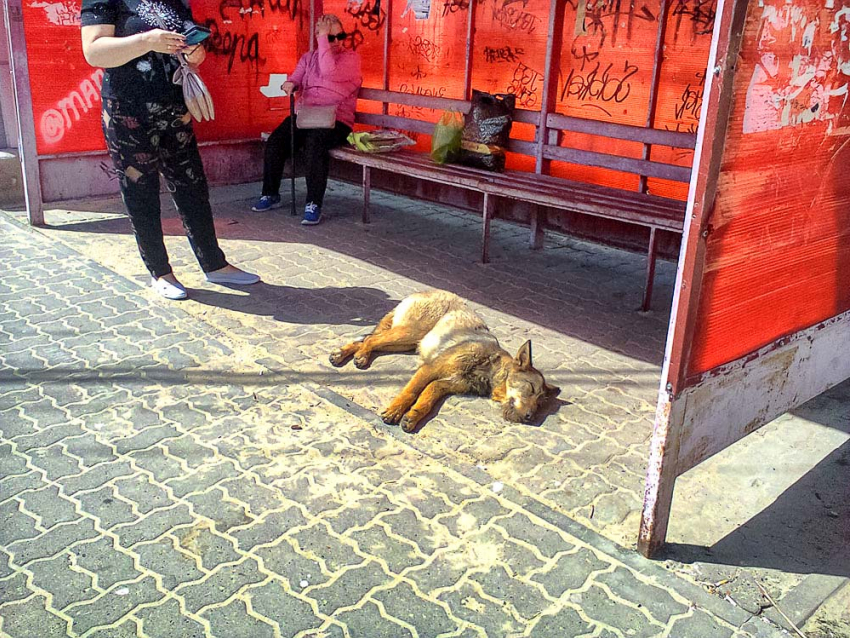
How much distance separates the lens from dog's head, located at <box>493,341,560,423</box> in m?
4.07

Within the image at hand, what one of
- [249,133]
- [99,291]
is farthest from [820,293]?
[249,133]

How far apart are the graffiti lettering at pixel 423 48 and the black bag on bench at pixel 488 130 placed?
4.42ft

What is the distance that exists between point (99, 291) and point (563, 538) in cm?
398

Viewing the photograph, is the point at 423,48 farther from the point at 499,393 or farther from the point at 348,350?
the point at 499,393

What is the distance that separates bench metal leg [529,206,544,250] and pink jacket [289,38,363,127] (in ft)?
8.03

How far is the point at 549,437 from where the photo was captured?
156 inches

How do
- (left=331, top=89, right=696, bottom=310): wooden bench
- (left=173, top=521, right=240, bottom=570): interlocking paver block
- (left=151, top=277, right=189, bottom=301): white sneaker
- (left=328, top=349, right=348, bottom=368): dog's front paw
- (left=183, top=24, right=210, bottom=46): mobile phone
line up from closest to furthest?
(left=173, top=521, right=240, bottom=570): interlocking paver block < (left=328, top=349, right=348, bottom=368): dog's front paw < (left=183, top=24, right=210, bottom=46): mobile phone < (left=151, top=277, right=189, bottom=301): white sneaker < (left=331, top=89, right=696, bottom=310): wooden bench

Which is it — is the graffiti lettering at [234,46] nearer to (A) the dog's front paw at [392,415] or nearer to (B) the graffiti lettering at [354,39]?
(B) the graffiti lettering at [354,39]

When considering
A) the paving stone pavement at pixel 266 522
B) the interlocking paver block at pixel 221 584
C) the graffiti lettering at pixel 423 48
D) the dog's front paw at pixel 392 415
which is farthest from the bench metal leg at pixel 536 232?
the interlocking paver block at pixel 221 584

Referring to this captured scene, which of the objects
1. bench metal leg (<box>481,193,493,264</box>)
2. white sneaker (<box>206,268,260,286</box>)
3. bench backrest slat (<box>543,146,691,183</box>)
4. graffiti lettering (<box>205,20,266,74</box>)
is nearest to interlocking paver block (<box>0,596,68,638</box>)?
white sneaker (<box>206,268,260,286</box>)

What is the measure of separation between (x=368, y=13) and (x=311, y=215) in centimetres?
273

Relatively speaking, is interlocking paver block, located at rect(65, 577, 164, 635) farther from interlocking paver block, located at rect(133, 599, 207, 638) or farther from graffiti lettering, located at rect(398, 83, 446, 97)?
graffiti lettering, located at rect(398, 83, 446, 97)

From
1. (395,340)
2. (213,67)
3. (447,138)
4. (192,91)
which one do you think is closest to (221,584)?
(395,340)

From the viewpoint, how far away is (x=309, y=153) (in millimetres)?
7855
